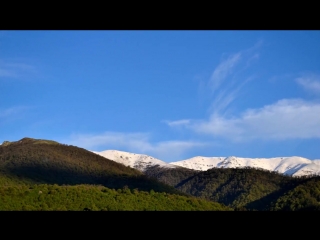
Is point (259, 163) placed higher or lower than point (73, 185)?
higher

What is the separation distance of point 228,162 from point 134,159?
34.0 meters

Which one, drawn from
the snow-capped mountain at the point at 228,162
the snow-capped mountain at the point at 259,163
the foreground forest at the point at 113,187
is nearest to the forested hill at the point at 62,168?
the foreground forest at the point at 113,187

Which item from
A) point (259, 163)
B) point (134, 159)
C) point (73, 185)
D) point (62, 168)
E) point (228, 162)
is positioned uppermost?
point (259, 163)

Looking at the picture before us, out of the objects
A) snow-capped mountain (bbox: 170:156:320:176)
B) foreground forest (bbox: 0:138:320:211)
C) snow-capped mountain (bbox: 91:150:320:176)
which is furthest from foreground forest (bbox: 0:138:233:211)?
snow-capped mountain (bbox: 170:156:320:176)

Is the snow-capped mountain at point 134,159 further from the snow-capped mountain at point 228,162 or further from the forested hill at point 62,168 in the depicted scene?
the forested hill at point 62,168

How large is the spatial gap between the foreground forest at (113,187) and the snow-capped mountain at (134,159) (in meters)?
30.3

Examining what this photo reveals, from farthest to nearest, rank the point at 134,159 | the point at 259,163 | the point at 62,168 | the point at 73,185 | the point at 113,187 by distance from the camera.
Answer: the point at 259,163 → the point at 134,159 → the point at 62,168 → the point at 113,187 → the point at 73,185

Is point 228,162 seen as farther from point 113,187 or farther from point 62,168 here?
point 113,187

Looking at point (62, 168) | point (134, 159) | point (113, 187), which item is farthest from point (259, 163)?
point (113, 187)

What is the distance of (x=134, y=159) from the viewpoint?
306 feet

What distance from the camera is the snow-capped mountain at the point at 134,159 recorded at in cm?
8594

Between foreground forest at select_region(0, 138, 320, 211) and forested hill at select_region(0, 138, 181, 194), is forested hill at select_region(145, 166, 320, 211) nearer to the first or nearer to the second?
foreground forest at select_region(0, 138, 320, 211)
